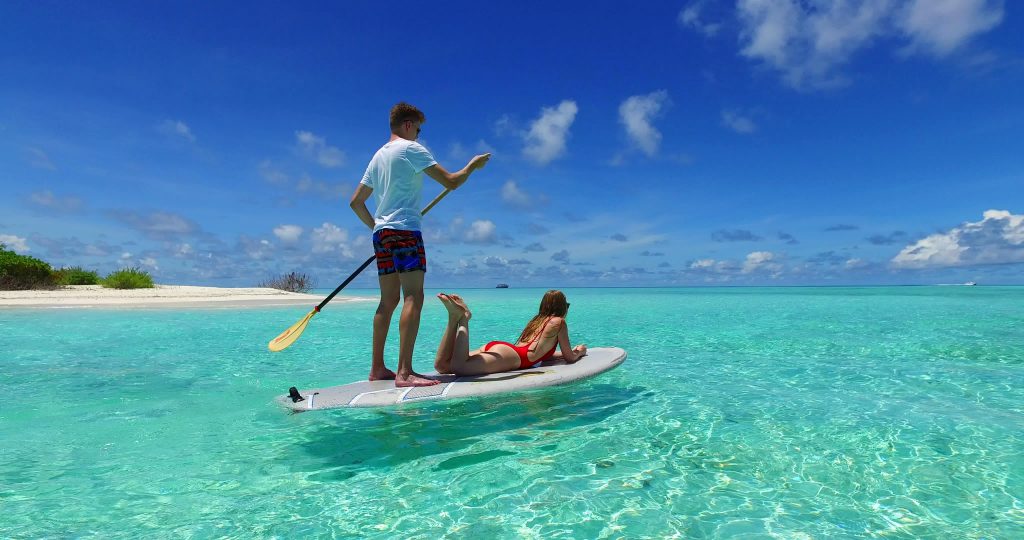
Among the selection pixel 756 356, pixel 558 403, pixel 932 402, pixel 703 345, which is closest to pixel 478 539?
pixel 558 403

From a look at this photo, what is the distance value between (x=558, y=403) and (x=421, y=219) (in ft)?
8.17

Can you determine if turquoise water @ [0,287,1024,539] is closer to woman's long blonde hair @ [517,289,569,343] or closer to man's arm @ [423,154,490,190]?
woman's long blonde hair @ [517,289,569,343]

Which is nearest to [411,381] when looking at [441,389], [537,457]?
[441,389]

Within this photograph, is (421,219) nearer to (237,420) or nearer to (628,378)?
(237,420)

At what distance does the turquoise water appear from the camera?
3.00 meters

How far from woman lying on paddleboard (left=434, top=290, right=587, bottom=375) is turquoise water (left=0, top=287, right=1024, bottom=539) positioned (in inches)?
16.6

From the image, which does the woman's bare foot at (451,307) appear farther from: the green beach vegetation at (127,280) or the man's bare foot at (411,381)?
the green beach vegetation at (127,280)

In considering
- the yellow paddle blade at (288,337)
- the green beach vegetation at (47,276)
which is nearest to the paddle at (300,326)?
the yellow paddle blade at (288,337)

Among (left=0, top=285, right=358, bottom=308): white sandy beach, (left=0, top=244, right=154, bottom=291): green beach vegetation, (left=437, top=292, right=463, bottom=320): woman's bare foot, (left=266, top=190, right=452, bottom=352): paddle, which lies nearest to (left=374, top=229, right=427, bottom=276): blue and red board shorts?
(left=437, top=292, right=463, bottom=320): woman's bare foot

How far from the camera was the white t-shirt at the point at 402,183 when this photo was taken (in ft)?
16.4

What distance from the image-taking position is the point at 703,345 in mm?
11328

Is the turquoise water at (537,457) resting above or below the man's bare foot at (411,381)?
below

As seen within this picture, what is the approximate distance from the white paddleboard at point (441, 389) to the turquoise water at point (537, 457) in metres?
0.27

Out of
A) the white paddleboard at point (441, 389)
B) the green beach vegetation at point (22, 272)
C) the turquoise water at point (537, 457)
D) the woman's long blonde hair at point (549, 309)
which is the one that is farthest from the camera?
the green beach vegetation at point (22, 272)
